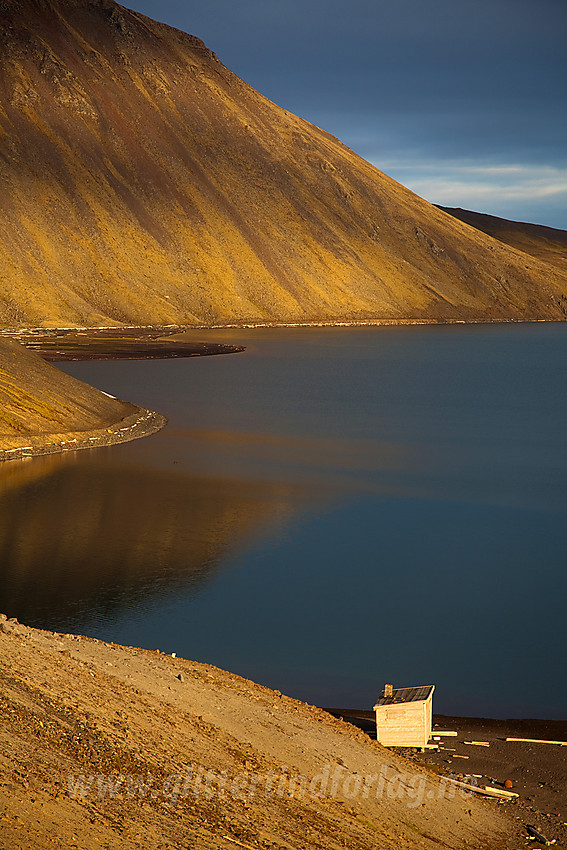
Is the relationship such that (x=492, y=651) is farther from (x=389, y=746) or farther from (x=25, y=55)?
(x=25, y=55)

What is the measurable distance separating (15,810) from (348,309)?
11153 centimetres

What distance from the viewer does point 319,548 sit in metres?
20.8

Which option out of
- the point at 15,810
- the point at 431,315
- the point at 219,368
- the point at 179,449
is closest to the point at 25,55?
the point at 431,315

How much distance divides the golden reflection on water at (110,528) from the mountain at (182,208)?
62.9 meters

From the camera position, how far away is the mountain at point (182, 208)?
99938mm

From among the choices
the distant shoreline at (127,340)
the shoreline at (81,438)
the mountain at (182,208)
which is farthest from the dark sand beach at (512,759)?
the mountain at (182,208)

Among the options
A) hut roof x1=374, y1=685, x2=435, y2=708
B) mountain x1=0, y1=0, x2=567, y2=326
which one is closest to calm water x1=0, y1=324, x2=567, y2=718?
hut roof x1=374, y1=685, x2=435, y2=708

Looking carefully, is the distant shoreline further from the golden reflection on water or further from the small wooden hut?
the small wooden hut

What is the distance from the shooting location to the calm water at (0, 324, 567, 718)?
14469 mm

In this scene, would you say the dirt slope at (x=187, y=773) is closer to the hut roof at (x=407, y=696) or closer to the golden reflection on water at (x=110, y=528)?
the hut roof at (x=407, y=696)

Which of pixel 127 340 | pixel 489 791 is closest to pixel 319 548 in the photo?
pixel 489 791

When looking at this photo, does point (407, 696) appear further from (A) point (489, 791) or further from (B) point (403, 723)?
(A) point (489, 791)

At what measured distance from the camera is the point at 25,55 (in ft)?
385

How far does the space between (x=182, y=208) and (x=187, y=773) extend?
361ft
